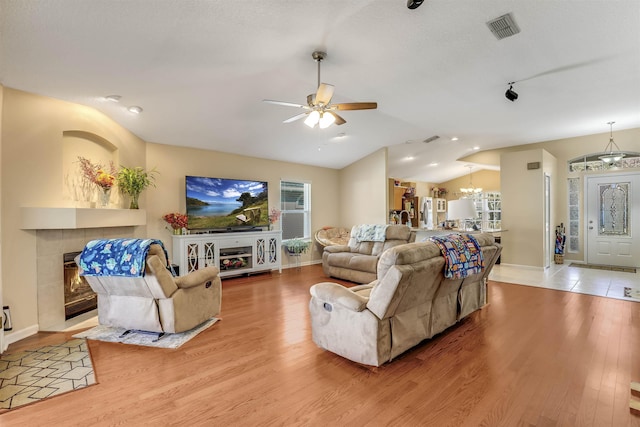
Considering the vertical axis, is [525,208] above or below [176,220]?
above

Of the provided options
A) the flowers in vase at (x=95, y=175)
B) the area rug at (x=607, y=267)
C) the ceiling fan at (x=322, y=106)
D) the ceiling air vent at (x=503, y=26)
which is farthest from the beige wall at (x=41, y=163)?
the area rug at (x=607, y=267)

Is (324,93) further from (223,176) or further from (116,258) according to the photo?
(223,176)

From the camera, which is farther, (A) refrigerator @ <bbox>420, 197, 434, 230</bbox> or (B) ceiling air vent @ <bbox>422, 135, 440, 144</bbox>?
(A) refrigerator @ <bbox>420, 197, 434, 230</bbox>

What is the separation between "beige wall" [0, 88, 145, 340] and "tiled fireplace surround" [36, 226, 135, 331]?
2.2 inches

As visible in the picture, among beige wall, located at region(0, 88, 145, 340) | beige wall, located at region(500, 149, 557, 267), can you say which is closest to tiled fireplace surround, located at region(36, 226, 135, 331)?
beige wall, located at region(0, 88, 145, 340)

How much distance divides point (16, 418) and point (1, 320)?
1.38m

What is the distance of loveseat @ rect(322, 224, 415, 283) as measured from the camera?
5261 mm

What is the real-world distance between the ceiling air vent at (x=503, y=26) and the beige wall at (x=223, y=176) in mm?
4687

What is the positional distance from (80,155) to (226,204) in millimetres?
2358

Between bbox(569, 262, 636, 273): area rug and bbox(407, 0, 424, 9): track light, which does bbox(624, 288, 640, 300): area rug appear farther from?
bbox(407, 0, 424, 9): track light

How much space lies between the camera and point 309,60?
3.38 m

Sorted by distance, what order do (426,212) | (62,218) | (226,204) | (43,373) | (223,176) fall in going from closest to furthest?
(43,373) < (62,218) < (226,204) < (223,176) < (426,212)

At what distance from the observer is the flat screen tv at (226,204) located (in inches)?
211

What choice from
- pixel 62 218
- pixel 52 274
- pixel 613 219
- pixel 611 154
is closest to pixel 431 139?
pixel 611 154
